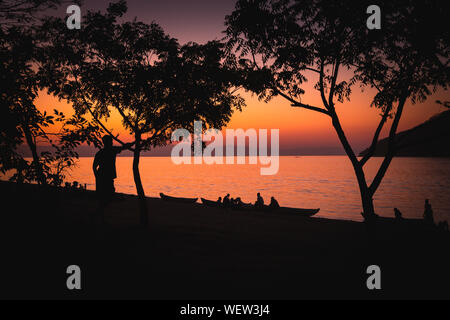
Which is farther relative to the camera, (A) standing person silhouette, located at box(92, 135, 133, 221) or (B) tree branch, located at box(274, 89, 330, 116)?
(B) tree branch, located at box(274, 89, 330, 116)

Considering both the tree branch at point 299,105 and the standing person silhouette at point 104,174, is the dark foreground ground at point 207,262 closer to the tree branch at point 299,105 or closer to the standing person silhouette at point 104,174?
the standing person silhouette at point 104,174

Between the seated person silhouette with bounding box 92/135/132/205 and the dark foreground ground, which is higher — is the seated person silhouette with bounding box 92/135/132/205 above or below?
above

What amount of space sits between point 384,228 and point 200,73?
572 inches

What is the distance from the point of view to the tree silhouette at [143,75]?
567 inches

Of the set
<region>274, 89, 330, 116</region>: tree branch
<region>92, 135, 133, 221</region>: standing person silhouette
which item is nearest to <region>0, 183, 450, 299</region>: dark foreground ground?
<region>92, 135, 133, 221</region>: standing person silhouette

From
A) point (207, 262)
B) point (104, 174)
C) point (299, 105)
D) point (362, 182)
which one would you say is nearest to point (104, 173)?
point (104, 174)

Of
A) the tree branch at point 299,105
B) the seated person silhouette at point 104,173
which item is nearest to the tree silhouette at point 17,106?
the seated person silhouette at point 104,173

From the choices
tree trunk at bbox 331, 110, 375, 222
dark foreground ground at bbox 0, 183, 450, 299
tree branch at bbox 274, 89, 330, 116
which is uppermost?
tree branch at bbox 274, 89, 330, 116

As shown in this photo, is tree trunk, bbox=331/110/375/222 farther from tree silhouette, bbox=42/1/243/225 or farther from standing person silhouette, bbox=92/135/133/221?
standing person silhouette, bbox=92/135/133/221

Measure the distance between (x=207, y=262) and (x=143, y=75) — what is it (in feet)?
30.7

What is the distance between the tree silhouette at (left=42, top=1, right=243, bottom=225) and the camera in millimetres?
14391

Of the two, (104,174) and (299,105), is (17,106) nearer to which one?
(104,174)

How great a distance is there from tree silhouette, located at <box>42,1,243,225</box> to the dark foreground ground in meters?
4.04

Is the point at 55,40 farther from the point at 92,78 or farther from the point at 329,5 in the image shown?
the point at 329,5
